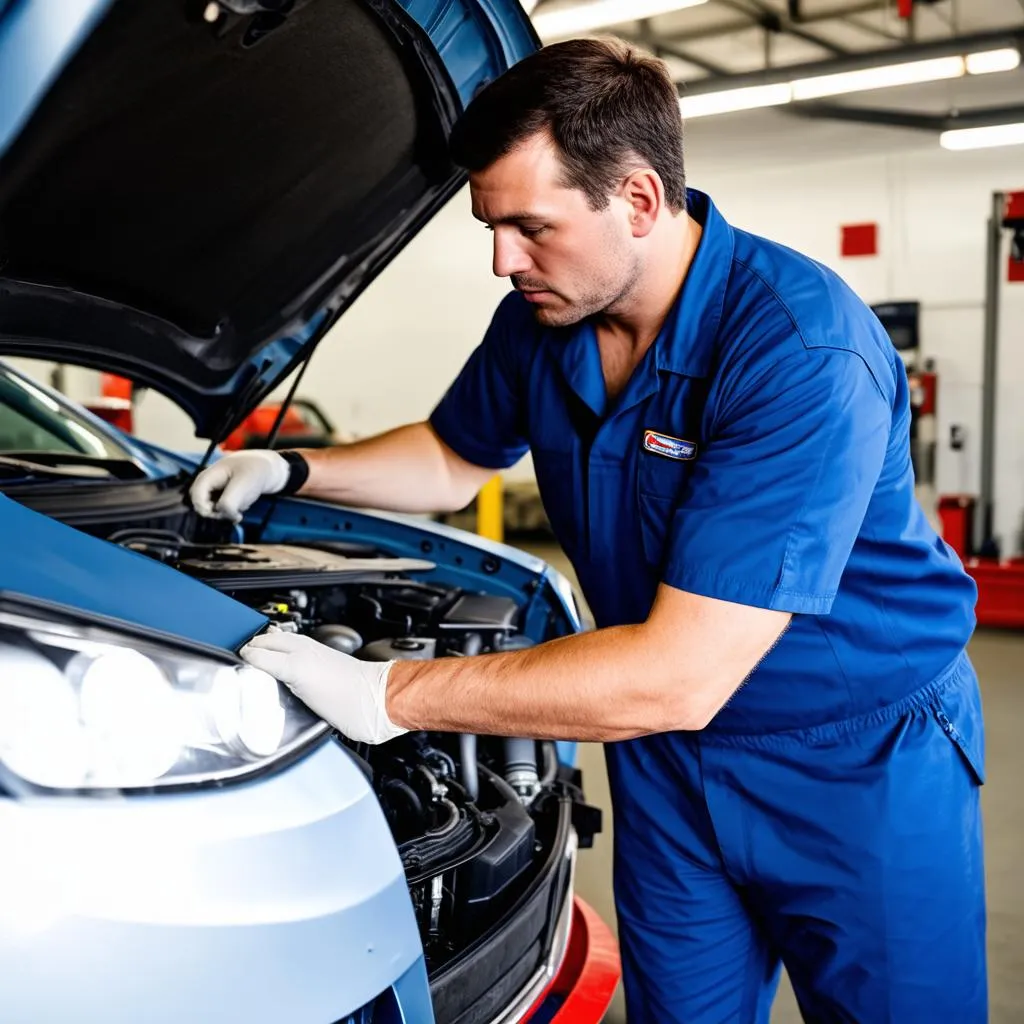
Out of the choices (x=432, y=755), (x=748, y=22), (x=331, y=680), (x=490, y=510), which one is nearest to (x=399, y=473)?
(x=432, y=755)

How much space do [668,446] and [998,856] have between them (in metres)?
1.96

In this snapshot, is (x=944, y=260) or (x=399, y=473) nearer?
(x=399, y=473)

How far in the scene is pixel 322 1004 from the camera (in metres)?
0.92

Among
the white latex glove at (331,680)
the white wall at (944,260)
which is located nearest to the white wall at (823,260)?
the white wall at (944,260)

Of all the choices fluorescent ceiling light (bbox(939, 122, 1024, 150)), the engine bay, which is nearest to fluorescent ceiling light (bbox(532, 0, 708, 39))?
fluorescent ceiling light (bbox(939, 122, 1024, 150))

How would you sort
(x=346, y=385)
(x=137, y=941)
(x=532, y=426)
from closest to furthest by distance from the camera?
(x=137, y=941) → (x=532, y=426) → (x=346, y=385)

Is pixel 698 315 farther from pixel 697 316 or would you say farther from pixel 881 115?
pixel 881 115

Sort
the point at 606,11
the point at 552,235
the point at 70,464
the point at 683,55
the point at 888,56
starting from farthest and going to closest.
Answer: the point at 683,55, the point at 888,56, the point at 606,11, the point at 70,464, the point at 552,235

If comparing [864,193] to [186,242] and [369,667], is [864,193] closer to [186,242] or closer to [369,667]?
[186,242]

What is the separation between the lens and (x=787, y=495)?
1117 millimetres

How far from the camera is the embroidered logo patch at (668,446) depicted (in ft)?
4.17

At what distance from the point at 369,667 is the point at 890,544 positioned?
25.0 inches

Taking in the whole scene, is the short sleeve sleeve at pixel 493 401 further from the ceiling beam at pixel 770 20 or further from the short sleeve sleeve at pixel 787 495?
the ceiling beam at pixel 770 20

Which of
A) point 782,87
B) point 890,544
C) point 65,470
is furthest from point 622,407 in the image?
point 782,87
